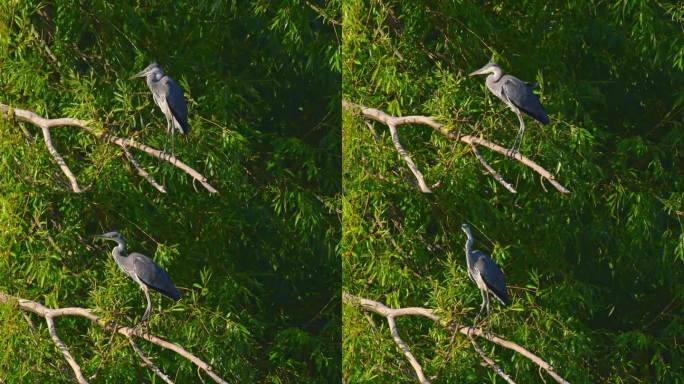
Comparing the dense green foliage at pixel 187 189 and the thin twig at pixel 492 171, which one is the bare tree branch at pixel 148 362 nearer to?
the dense green foliage at pixel 187 189

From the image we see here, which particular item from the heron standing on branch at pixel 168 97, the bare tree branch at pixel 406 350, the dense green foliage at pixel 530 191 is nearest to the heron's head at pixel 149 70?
the heron standing on branch at pixel 168 97

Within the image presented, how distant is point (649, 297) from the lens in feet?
9.16

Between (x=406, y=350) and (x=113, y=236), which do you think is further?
(x=406, y=350)

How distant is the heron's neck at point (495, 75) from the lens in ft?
9.73

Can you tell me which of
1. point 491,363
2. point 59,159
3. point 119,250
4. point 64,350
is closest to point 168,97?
point 59,159

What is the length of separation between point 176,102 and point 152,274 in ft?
1.61

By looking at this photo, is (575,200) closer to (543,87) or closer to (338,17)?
(543,87)

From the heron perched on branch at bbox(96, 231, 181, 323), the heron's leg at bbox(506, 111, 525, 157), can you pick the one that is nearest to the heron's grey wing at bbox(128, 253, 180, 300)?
the heron perched on branch at bbox(96, 231, 181, 323)

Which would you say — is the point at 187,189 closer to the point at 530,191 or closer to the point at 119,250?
the point at 119,250

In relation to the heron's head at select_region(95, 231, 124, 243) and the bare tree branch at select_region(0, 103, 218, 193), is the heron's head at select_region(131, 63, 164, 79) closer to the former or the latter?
the bare tree branch at select_region(0, 103, 218, 193)

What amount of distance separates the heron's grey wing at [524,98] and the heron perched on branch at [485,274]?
384 millimetres

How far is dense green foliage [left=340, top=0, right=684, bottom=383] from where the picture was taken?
9.21ft

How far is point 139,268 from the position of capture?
9.71 feet

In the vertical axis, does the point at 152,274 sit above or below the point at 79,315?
above
